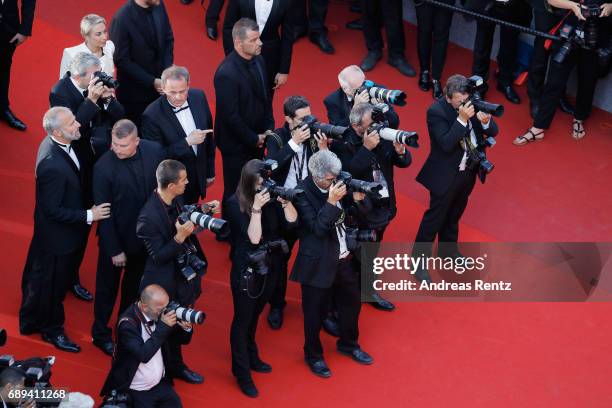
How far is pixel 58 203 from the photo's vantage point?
5641mm

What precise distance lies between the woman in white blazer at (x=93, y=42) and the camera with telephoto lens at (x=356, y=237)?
1.97m

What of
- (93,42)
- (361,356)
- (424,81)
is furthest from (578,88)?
(93,42)

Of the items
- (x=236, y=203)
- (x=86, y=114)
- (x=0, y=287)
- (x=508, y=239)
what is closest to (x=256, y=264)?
(x=236, y=203)

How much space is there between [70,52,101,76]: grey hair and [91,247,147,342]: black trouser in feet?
3.44

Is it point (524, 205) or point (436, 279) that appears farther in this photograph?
point (524, 205)

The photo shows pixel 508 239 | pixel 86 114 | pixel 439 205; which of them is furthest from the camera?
pixel 508 239

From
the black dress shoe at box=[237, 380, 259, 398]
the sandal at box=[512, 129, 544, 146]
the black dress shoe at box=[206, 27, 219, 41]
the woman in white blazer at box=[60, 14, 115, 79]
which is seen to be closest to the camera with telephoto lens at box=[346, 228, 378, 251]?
the black dress shoe at box=[237, 380, 259, 398]

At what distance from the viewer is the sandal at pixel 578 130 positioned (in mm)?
8031

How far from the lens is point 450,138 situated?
6.35 m

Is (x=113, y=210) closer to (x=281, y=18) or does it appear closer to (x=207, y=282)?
(x=207, y=282)

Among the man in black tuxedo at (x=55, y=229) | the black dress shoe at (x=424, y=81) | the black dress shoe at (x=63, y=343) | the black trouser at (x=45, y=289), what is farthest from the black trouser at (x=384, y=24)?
the black dress shoe at (x=63, y=343)

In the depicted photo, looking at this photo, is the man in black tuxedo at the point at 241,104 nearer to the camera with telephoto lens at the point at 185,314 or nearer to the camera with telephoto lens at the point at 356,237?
the camera with telephoto lens at the point at 356,237

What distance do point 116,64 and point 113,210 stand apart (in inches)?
59.3

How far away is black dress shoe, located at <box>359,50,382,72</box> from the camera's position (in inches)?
342
